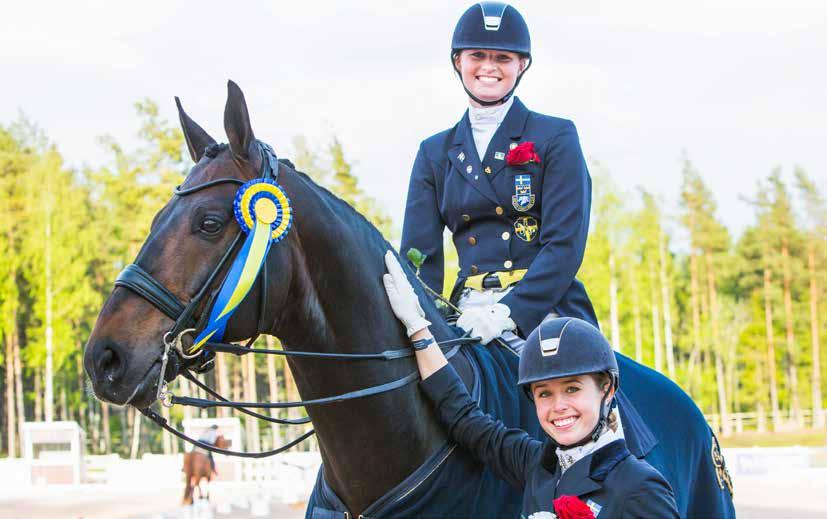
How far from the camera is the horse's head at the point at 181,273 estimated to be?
9.51 ft

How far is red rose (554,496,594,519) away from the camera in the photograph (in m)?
2.71

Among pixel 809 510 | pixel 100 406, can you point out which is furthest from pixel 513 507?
pixel 100 406

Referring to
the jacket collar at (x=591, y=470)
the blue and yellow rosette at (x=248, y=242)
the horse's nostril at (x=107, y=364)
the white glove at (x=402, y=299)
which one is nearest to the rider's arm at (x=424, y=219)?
the white glove at (x=402, y=299)

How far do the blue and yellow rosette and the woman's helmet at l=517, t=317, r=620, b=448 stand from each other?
90 cm

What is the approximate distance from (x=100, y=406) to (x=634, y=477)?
52.7 m

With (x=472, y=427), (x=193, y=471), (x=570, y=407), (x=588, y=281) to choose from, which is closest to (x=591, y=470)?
(x=570, y=407)

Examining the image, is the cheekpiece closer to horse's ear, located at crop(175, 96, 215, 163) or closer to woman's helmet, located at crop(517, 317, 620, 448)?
horse's ear, located at crop(175, 96, 215, 163)

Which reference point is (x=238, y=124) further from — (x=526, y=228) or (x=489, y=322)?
(x=526, y=228)

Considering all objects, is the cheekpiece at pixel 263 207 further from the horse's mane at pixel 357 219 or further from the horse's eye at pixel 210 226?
the horse's mane at pixel 357 219

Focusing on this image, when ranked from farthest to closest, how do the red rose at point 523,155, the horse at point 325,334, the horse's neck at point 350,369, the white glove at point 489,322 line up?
the red rose at point 523,155 < the white glove at point 489,322 < the horse's neck at point 350,369 < the horse at point 325,334

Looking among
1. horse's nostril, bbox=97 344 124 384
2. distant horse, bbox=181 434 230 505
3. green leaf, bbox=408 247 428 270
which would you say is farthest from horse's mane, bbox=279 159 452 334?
distant horse, bbox=181 434 230 505

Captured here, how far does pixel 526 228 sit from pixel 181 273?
Answer: 5.47 feet

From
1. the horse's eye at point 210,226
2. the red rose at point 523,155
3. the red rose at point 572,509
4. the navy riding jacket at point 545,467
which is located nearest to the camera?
the red rose at point 572,509

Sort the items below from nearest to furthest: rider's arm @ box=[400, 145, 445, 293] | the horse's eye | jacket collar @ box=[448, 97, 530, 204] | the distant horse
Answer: the horse's eye → jacket collar @ box=[448, 97, 530, 204] → rider's arm @ box=[400, 145, 445, 293] → the distant horse
